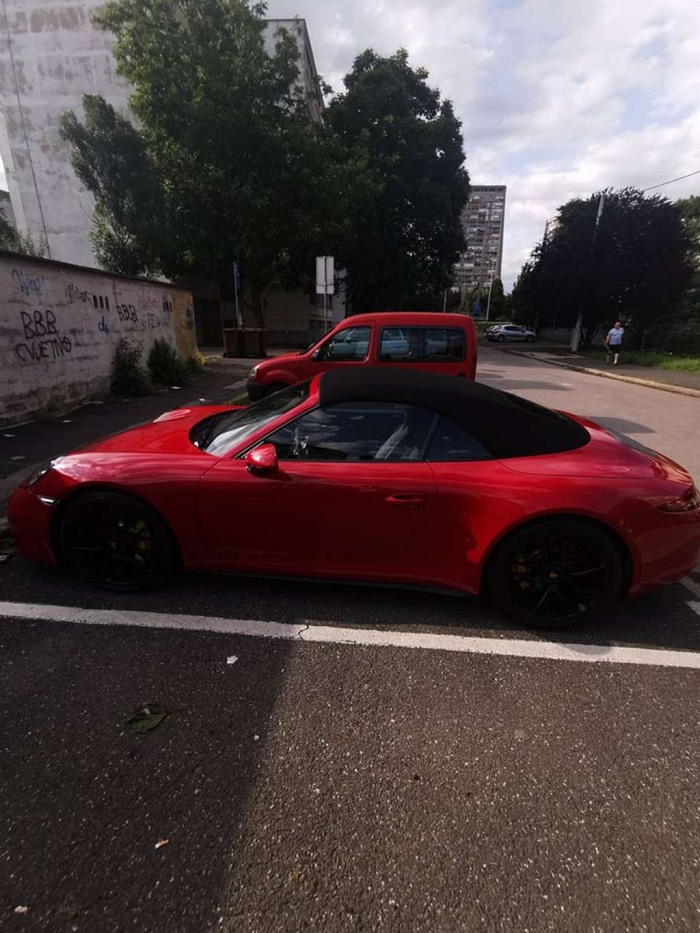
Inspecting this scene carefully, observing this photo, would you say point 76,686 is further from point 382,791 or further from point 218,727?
point 382,791

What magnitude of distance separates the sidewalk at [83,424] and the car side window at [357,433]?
2768 millimetres

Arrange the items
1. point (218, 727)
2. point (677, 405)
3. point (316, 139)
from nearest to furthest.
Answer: point (218, 727)
point (677, 405)
point (316, 139)

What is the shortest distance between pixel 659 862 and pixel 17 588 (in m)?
3.45

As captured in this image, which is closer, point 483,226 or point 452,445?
point 452,445

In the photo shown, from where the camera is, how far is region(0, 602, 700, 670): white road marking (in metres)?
2.51

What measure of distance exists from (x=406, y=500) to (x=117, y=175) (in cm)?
1856

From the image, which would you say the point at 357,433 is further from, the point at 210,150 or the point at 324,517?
the point at 210,150

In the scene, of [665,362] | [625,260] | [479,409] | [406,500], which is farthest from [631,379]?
[406,500]

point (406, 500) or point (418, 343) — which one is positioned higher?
point (418, 343)

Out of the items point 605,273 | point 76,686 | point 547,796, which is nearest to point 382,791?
point 547,796

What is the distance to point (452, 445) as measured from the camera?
2707 millimetres

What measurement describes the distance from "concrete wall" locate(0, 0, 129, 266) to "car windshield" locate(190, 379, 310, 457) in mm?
27997

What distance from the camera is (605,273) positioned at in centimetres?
2472

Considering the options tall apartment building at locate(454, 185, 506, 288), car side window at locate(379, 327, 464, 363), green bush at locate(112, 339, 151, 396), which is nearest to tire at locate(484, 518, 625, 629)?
car side window at locate(379, 327, 464, 363)
